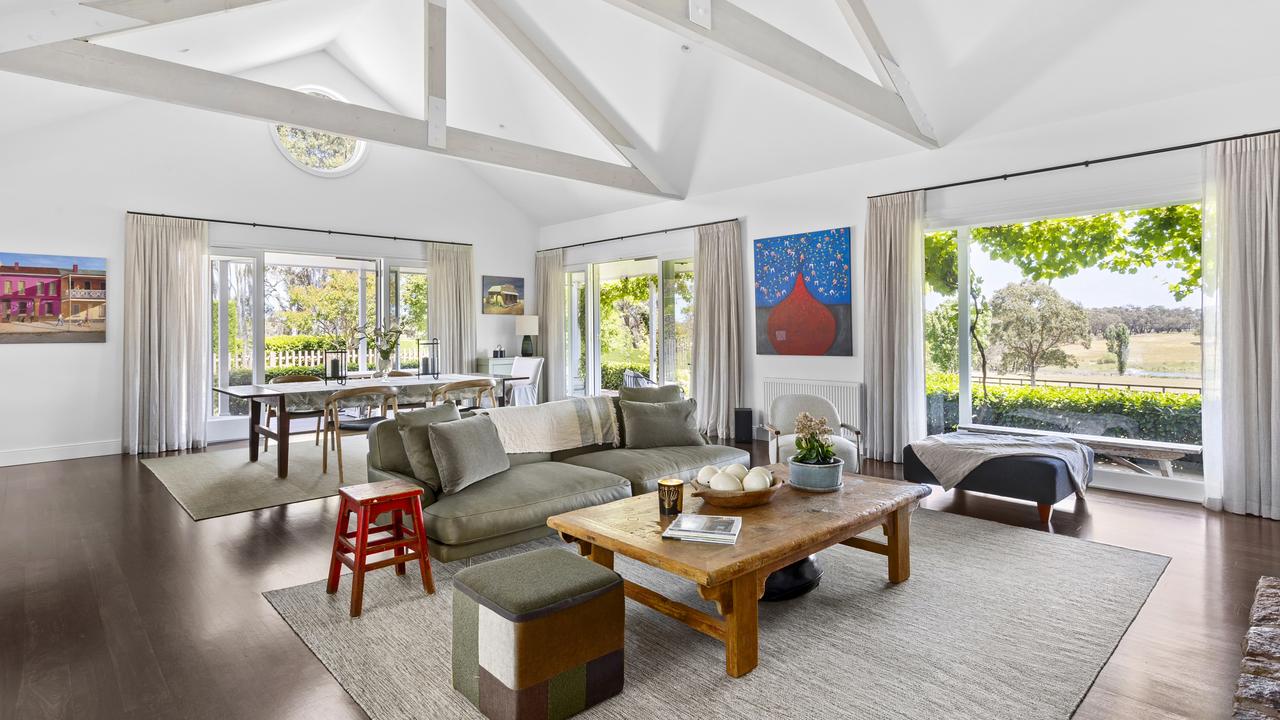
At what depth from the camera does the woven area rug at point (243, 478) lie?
4.51 meters

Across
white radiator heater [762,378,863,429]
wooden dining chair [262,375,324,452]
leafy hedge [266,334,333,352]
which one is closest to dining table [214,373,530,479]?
wooden dining chair [262,375,324,452]

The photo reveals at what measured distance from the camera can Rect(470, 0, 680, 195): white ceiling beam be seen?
584cm

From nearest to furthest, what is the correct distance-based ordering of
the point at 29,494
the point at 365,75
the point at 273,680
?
the point at 273,680
the point at 29,494
the point at 365,75

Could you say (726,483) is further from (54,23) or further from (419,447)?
(54,23)

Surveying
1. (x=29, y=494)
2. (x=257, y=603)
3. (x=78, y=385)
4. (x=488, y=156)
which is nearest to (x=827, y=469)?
(x=257, y=603)

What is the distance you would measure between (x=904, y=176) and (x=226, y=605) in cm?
563

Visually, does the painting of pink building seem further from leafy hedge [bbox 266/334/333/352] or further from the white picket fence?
leafy hedge [bbox 266/334/333/352]

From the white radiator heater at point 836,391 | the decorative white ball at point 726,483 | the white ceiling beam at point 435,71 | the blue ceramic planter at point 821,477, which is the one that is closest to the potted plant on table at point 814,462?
the blue ceramic planter at point 821,477

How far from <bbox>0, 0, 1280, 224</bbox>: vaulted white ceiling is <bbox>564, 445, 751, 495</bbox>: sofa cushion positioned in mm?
3109

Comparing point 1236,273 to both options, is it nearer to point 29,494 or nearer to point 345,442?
point 345,442

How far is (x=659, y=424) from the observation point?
4516mm

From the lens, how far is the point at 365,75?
25.0ft

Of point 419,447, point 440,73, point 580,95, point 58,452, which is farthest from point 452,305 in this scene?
point 419,447

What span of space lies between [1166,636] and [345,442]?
268 inches
